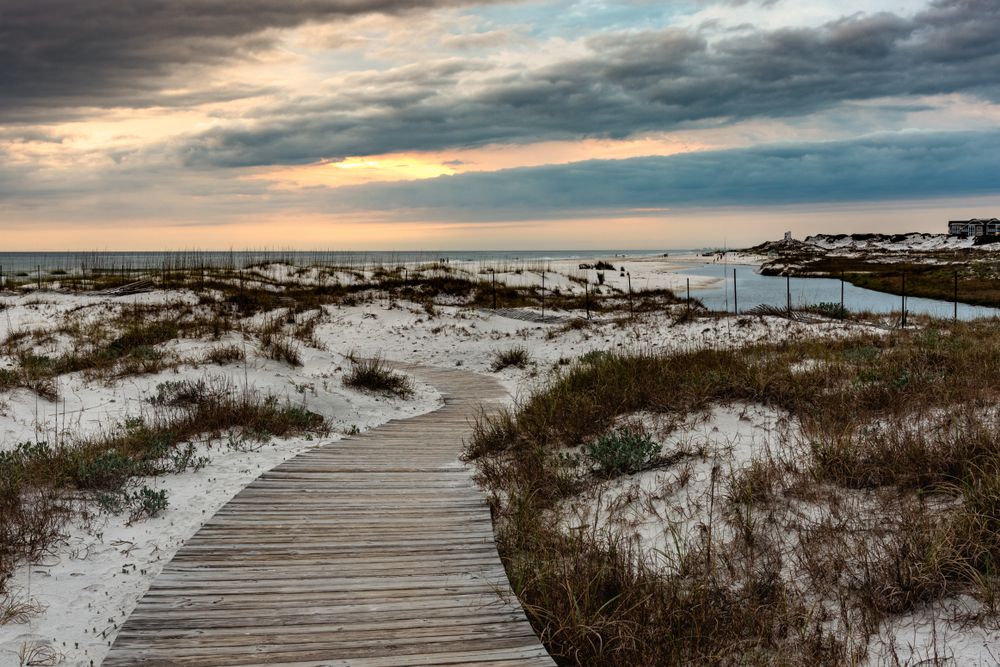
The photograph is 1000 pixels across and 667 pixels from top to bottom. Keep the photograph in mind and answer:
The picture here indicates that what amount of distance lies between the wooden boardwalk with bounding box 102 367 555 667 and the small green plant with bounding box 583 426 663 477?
123 cm

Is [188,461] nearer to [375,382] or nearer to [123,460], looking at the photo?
[123,460]

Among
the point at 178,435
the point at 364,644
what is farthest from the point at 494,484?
the point at 178,435

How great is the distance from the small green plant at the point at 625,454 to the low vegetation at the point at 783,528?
17 mm

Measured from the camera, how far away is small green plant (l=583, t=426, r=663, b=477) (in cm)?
553

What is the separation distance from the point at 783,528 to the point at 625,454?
1.58 meters

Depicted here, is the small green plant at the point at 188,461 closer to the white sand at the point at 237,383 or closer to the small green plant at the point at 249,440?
the white sand at the point at 237,383

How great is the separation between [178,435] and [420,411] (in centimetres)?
434

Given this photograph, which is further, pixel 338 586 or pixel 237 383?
pixel 237 383

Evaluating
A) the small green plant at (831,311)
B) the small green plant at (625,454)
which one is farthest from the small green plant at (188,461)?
the small green plant at (831,311)

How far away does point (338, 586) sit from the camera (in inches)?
149

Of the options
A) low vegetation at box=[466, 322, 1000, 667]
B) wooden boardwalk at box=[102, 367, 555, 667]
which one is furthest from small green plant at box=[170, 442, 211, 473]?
low vegetation at box=[466, 322, 1000, 667]

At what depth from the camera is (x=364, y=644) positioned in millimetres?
3184

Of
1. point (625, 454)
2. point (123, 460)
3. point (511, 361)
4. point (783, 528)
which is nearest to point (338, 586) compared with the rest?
point (625, 454)

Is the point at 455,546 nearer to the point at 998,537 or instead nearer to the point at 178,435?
the point at 998,537
